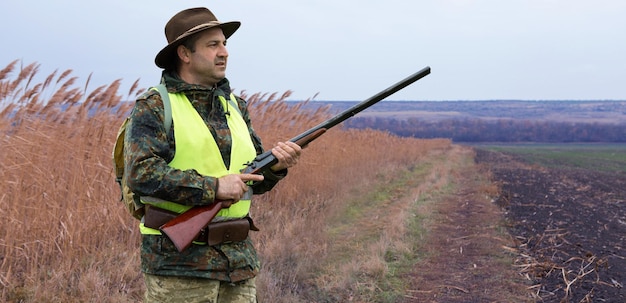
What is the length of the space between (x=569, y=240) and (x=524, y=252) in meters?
1.04

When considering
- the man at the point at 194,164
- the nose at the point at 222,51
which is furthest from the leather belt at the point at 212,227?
the nose at the point at 222,51

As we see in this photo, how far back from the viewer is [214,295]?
264 centimetres

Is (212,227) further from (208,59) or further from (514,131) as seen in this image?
(514,131)

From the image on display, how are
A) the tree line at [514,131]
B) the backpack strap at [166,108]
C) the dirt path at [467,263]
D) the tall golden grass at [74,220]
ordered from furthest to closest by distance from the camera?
the tree line at [514,131], the dirt path at [467,263], the tall golden grass at [74,220], the backpack strap at [166,108]

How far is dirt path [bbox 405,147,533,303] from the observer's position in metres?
5.47

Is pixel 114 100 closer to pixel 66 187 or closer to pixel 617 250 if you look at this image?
pixel 66 187

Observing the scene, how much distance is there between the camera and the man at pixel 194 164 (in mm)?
2492

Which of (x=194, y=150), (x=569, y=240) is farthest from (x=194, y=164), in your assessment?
(x=569, y=240)

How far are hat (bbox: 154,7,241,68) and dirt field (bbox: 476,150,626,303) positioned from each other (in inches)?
148

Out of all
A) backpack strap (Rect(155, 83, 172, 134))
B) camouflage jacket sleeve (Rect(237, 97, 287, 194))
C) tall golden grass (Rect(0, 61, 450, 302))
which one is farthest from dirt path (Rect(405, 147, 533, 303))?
backpack strap (Rect(155, 83, 172, 134))

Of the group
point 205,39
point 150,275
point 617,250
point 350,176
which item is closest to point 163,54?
point 205,39

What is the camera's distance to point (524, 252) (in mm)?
6992

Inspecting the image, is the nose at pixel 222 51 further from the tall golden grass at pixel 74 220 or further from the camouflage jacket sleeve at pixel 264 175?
the tall golden grass at pixel 74 220

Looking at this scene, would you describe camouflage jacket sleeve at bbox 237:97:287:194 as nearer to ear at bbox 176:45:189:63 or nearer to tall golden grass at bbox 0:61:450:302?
ear at bbox 176:45:189:63
